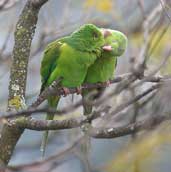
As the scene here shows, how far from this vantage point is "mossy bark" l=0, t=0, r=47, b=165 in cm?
265

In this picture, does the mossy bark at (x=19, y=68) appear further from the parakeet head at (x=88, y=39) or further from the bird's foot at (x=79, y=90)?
the parakeet head at (x=88, y=39)

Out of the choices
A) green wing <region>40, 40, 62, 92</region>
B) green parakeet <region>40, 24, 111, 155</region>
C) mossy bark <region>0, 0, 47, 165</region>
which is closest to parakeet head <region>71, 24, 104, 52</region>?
green parakeet <region>40, 24, 111, 155</region>

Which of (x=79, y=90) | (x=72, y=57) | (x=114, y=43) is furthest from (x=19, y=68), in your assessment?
(x=72, y=57)

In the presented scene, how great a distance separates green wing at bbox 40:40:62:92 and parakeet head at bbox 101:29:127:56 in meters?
0.37

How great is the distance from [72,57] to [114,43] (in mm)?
369

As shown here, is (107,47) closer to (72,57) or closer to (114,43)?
(114,43)

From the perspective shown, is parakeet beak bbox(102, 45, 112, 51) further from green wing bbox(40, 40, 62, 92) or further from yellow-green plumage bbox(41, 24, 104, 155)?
green wing bbox(40, 40, 62, 92)

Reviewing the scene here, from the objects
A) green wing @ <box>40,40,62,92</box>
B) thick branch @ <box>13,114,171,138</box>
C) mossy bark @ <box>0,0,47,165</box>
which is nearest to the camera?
thick branch @ <box>13,114,171,138</box>

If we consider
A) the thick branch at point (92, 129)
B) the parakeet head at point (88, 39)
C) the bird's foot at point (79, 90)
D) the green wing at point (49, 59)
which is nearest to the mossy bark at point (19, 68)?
the thick branch at point (92, 129)

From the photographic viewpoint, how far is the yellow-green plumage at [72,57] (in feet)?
11.8

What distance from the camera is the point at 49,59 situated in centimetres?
381

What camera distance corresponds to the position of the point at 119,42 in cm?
354

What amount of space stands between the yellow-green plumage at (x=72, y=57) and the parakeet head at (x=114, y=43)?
55 mm

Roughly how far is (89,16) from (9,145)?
2.81 metres
